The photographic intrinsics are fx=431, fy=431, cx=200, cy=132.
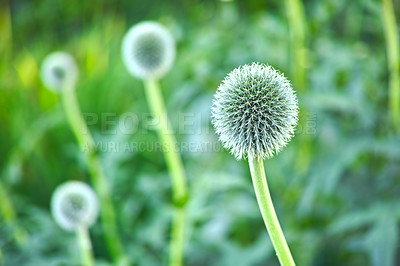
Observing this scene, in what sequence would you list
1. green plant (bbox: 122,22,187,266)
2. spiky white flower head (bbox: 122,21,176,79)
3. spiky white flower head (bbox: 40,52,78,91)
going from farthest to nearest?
1. spiky white flower head (bbox: 40,52,78,91)
2. spiky white flower head (bbox: 122,21,176,79)
3. green plant (bbox: 122,22,187,266)

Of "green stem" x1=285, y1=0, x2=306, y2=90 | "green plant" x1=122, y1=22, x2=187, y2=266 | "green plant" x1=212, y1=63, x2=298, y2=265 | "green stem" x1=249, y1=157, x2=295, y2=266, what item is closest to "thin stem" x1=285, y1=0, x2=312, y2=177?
"green stem" x1=285, y1=0, x2=306, y2=90

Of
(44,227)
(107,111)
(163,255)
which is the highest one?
(107,111)

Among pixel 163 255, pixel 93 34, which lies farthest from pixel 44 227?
pixel 93 34

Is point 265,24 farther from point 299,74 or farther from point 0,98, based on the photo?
point 0,98

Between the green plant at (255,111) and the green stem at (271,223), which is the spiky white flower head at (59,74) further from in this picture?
the green stem at (271,223)

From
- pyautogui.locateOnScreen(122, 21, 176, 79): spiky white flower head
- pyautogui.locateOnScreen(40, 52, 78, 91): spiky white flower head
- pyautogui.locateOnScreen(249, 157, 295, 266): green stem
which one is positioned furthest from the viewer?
pyautogui.locateOnScreen(40, 52, 78, 91): spiky white flower head

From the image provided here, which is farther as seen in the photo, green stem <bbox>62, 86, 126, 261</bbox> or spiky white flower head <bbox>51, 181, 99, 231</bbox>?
green stem <bbox>62, 86, 126, 261</bbox>

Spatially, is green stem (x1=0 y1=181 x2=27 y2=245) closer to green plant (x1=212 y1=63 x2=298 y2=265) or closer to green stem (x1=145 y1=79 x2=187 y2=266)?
green stem (x1=145 y1=79 x2=187 y2=266)
